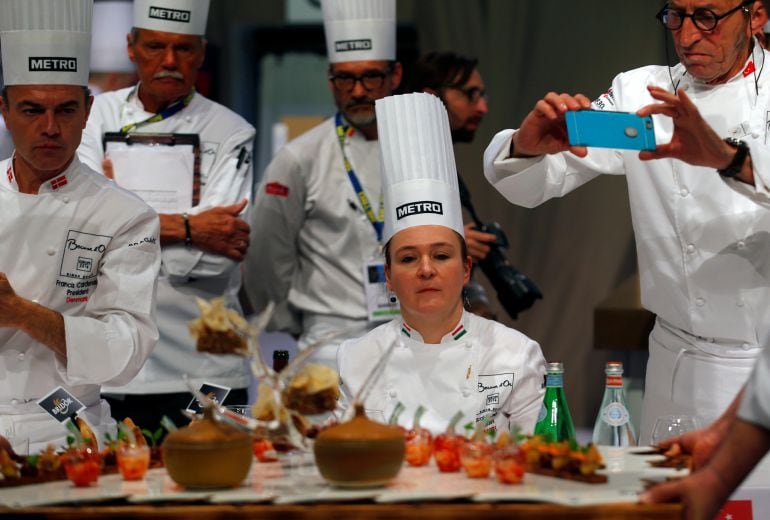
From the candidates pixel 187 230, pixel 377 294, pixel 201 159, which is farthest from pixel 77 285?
pixel 377 294

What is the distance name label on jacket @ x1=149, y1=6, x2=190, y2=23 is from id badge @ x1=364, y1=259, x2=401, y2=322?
972mm

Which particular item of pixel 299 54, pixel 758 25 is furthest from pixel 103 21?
pixel 758 25

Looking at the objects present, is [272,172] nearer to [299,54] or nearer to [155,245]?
[155,245]

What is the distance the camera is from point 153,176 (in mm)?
3527

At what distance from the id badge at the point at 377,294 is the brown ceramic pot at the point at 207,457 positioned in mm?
2048

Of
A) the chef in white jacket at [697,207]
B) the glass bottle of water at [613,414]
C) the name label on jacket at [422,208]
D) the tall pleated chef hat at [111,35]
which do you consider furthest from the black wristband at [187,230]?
the tall pleated chef hat at [111,35]

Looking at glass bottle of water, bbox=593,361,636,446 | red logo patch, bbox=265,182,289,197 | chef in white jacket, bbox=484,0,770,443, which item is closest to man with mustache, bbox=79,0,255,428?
red logo patch, bbox=265,182,289,197

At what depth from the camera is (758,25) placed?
106 inches

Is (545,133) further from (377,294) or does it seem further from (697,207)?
(377,294)

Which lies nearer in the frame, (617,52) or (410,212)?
(410,212)

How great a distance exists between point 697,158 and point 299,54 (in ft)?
14.8

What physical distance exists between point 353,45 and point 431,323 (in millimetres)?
1440

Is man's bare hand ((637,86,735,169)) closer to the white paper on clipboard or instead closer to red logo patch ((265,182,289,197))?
the white paper on clipboard

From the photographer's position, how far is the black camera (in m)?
3.73
